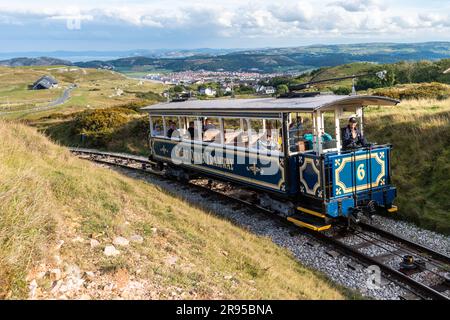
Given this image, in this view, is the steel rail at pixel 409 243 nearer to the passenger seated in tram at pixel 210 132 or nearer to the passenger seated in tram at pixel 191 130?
the passenger seated in tram at pixel 210 132

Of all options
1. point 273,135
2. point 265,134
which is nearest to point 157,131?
point 265,134

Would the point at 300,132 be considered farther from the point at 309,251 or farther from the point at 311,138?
the point at 309,251

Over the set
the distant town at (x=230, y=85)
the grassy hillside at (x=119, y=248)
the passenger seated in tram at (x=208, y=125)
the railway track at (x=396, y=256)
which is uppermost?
A: the distant town at (x=230, y=85)

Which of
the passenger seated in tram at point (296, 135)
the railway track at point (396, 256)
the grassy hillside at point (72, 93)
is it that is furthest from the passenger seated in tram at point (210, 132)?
the grassy hillside at point (72, 93)

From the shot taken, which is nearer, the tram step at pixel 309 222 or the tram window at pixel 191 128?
the tram step at pixel 309 222

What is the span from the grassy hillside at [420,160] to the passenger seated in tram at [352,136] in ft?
7.12

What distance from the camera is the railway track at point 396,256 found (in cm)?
731

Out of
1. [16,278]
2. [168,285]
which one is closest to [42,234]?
[16,278]

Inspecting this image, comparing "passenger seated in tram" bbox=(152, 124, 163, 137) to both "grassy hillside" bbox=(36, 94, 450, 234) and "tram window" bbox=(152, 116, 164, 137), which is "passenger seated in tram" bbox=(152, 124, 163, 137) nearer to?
"tram window" bbox=(152, 116, 164, 137)

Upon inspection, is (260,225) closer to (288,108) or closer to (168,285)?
(288,108)

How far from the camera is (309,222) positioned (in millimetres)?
9773

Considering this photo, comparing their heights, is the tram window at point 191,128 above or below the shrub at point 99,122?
above

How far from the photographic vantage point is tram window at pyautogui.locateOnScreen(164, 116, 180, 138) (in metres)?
15.5

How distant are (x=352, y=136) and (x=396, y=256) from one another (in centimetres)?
323
